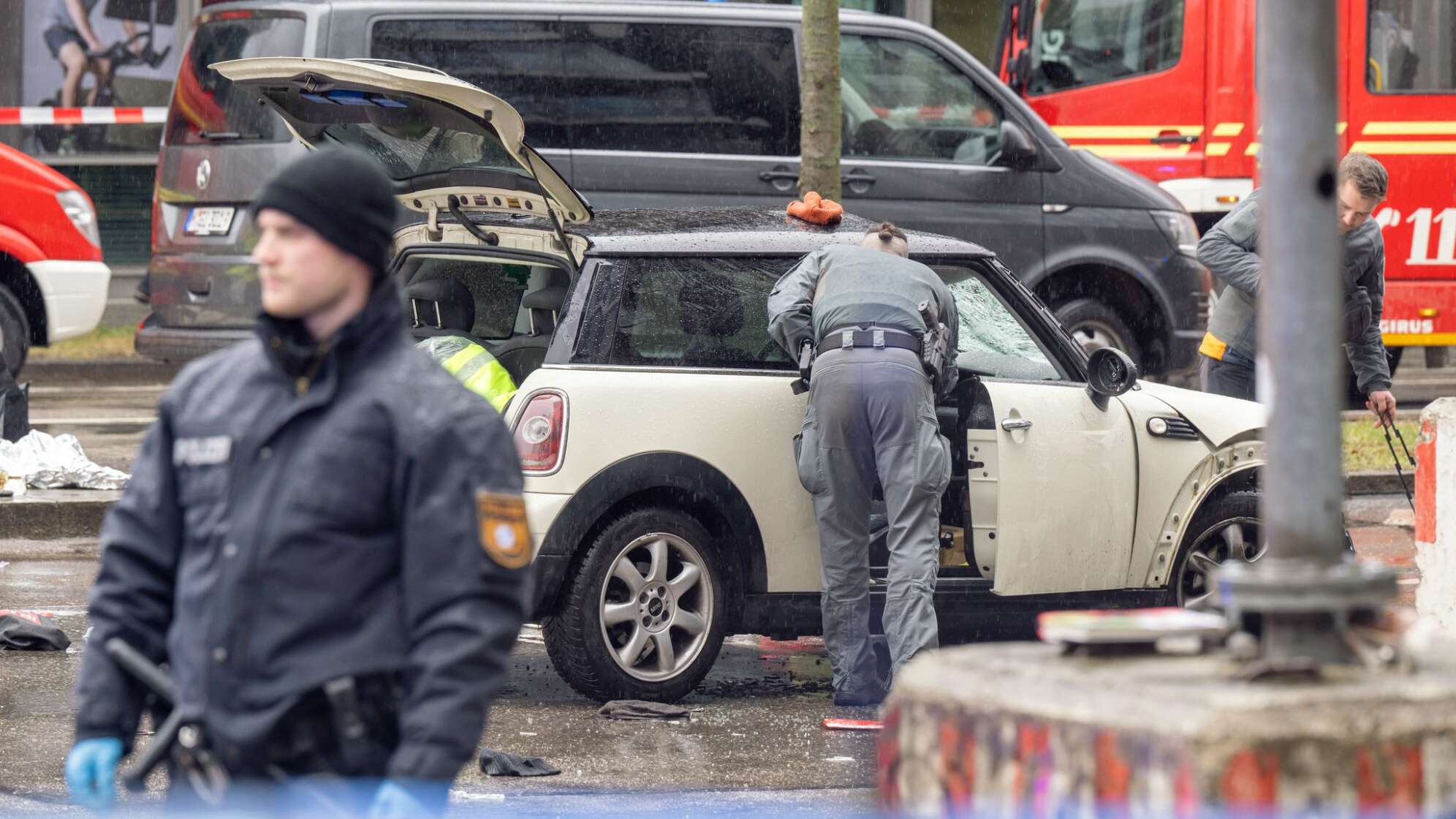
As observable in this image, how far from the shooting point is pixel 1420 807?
2443 mm

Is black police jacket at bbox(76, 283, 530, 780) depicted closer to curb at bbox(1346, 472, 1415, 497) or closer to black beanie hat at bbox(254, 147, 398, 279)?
black beanie hat at bbox(254, 147, 398, 279)

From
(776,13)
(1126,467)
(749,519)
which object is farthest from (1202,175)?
(749,519)

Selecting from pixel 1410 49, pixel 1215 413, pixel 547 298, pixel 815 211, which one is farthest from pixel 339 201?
pixel 1410 49

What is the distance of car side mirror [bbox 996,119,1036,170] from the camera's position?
35.1ft

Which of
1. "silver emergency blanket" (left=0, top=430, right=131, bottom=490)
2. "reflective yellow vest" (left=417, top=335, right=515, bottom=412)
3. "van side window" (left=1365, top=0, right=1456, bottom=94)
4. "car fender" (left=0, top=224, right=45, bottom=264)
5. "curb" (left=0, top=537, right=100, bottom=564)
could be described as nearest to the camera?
"reflective yellow vest" (left=417, top=335, right=515, bottom=412)

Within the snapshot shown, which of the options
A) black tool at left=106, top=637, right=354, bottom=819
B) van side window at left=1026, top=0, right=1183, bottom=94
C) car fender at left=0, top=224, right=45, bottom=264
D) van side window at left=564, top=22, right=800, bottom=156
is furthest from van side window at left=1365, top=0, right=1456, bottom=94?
black tool at left=106, top=637, right=354, bottom=819

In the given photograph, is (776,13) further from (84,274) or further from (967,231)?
(84,274)

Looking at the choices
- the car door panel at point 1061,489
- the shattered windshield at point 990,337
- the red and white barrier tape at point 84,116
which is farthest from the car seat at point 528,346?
the red and white barrier tape at point 84,116

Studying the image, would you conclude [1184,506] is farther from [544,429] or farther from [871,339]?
[544,429]

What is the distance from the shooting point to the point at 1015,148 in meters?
10.8

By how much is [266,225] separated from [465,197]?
12.9 ft

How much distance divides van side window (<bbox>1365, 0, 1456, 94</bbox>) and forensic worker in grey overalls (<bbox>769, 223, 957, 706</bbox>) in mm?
7599

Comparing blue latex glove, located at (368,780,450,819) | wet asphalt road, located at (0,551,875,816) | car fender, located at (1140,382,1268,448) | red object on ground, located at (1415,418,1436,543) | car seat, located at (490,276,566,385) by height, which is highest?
car seat, located at (490,276,566,385)

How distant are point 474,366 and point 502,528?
12.8 ft
